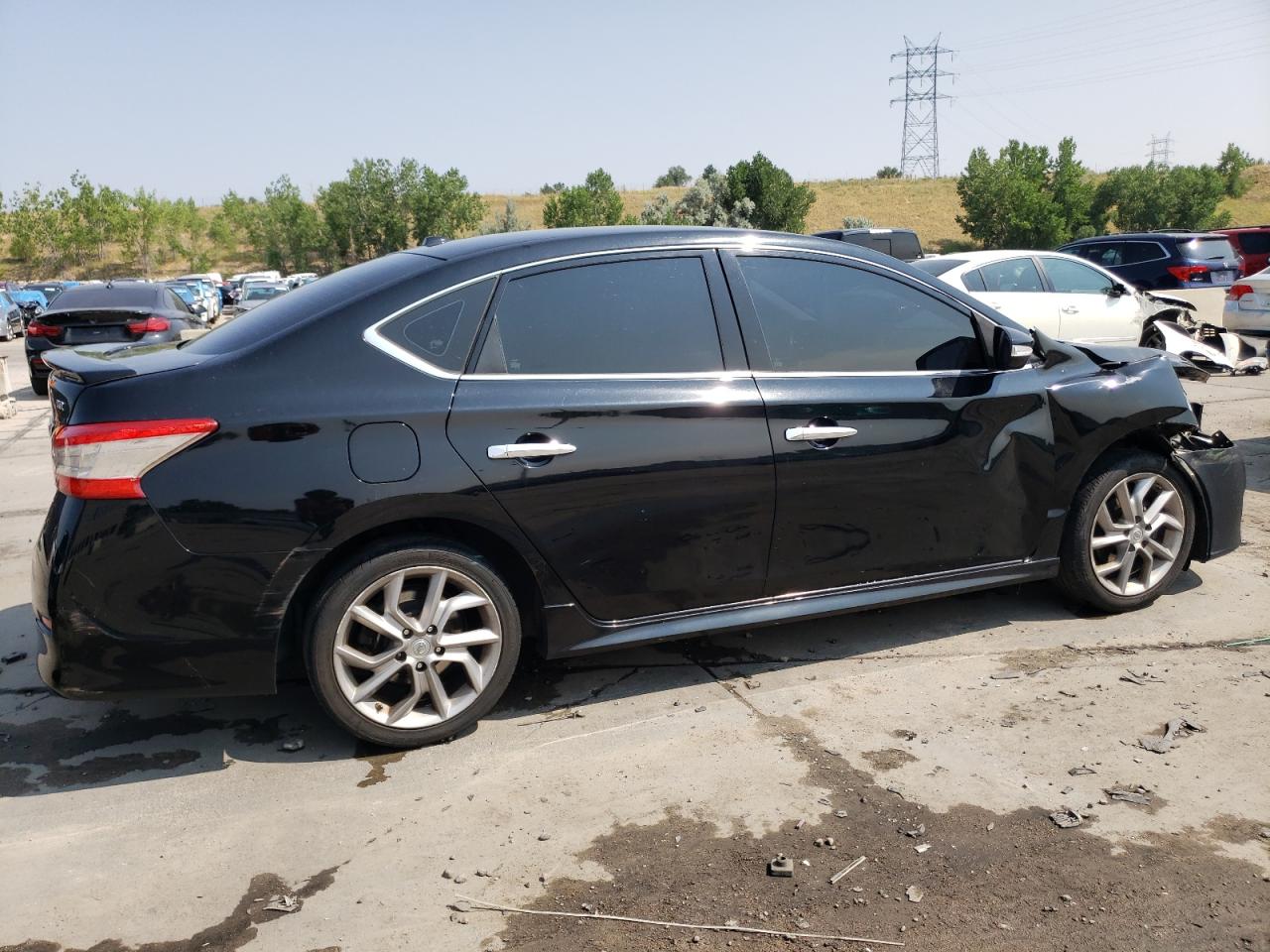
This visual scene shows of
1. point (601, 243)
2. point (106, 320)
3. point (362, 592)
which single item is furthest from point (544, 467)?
point (106, 320)

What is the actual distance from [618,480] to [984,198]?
62236mm

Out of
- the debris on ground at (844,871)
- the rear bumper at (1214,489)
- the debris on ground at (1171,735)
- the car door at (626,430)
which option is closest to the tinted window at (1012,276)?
the rear bumper at (1214,489)

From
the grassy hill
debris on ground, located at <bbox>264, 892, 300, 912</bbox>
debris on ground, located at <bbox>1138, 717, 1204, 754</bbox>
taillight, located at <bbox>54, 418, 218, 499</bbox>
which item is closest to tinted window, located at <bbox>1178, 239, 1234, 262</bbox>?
debris on ground, located at <bbox>1138, 717, 1204, 754</bbox>

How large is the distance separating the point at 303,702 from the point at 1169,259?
18.1m

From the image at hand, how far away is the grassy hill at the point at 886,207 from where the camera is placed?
77188 millimetres

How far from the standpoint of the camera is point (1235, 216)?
75.4m

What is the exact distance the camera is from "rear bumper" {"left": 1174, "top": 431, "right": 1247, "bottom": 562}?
508 centimetres

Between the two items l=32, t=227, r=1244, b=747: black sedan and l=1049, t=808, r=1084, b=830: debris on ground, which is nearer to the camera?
l=1049, t=808, r=1084, b=830: debris on ground

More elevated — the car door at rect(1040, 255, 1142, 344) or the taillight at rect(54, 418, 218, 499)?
the car door at rect(1040, 255, 1142, 344)

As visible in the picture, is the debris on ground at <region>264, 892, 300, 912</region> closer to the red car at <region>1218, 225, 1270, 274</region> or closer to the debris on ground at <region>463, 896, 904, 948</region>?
the debris on ground at <region>463, 896, 904, 948</region>

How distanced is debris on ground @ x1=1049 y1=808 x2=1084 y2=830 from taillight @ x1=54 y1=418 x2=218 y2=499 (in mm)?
2917

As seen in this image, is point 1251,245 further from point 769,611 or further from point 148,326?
point 769,611

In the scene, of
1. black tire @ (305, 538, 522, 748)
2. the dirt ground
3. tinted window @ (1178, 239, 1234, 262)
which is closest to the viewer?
the dirt ground

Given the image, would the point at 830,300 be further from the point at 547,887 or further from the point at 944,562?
the point at 547,887
